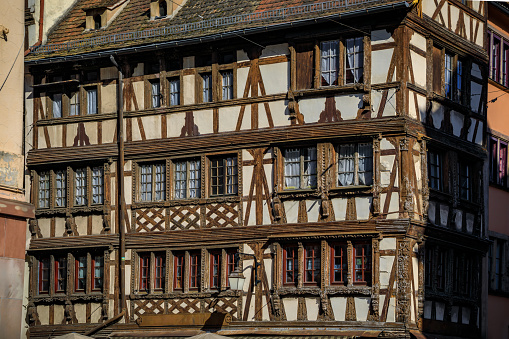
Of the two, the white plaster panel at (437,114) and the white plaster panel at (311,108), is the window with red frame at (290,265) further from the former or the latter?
the white plaster panel at (437,114)

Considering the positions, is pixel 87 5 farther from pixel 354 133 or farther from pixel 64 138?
pixel 354 133

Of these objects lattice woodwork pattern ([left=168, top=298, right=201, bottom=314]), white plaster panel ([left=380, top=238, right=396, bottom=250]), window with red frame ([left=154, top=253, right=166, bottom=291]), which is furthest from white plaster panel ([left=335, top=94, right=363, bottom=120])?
window with red frame ([left=154, top=253, right=166, bottom=291])

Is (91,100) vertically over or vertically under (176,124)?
over

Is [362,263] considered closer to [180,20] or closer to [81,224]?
[81,224]

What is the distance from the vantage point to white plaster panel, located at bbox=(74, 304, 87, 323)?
3312cm

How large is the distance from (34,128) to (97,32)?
3.17 meters

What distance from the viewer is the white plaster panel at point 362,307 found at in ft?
94.9

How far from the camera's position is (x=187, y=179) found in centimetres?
3219

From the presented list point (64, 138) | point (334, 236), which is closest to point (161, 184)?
point (64, 138)

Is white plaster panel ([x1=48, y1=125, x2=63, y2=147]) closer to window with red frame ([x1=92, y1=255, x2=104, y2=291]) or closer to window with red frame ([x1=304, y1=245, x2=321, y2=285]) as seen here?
window with red frame ([x1=92, y1=255, x2=104, y2=291])

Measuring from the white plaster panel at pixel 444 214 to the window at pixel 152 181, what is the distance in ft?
23.4

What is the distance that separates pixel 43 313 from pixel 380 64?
452 inches

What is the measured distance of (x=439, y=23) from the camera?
3128 centimetres

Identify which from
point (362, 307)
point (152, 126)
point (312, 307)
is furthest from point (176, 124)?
point (362, 307)
